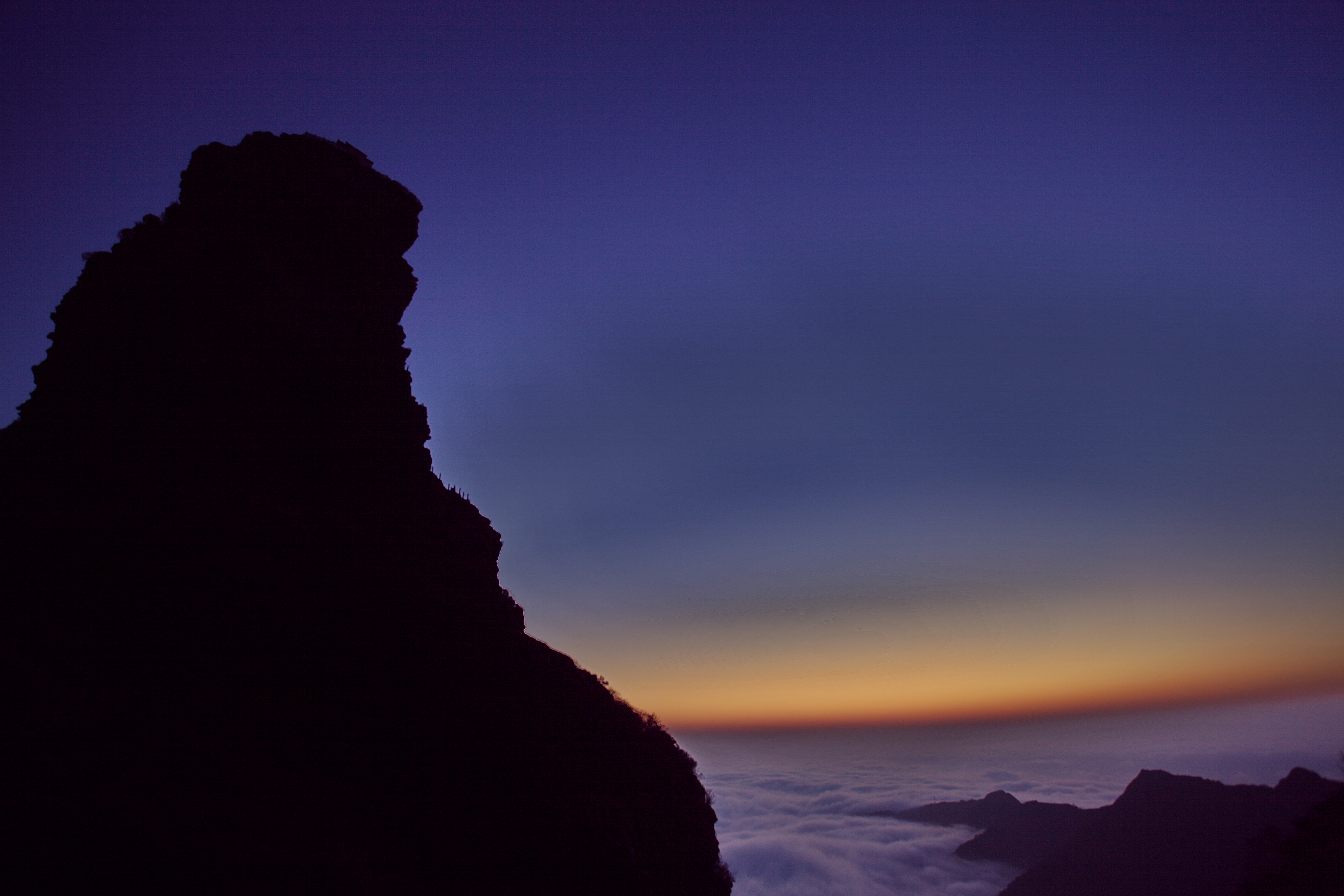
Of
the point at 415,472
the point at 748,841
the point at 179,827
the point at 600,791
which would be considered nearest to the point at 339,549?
the point at 415,472

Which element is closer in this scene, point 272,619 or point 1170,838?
point 272,619

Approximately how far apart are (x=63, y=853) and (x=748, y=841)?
229455 mm

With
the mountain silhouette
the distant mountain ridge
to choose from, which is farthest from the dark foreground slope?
the mountain silhouette

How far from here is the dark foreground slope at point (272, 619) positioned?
1060 cm

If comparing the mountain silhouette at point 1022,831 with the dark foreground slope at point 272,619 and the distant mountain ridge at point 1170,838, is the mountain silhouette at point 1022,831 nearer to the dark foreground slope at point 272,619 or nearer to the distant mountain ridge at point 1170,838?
the distant mountain ridge at point 1170,838

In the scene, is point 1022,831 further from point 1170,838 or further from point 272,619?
point 272,619

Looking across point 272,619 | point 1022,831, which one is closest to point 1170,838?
point 1022,831

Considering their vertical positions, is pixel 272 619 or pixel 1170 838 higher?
pixel 272 619

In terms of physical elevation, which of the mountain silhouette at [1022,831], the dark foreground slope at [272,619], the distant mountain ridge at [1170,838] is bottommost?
the mountain silhouette at [1022,831]

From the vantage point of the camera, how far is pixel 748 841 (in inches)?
7495

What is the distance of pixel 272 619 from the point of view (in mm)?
14477

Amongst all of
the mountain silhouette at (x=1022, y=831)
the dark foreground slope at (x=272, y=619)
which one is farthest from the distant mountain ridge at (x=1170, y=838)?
the dark foreground slope at (x=272, y=619)

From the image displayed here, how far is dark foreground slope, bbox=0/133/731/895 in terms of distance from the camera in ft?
34.8

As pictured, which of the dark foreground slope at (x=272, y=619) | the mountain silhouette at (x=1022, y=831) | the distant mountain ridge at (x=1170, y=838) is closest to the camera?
the dark foreground slope at (x=272, y=619)
